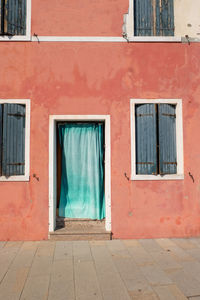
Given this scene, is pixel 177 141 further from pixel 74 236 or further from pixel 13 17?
pixel 13 17

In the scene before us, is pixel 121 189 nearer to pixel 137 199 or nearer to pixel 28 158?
pixel 137 199

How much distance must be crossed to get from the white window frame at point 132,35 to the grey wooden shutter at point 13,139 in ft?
9.64

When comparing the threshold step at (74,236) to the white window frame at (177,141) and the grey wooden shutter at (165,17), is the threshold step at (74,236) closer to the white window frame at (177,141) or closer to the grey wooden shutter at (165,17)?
the white window frame at (177,141)

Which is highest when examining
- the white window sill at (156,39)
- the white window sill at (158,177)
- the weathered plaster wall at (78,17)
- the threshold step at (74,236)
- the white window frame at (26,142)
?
the weathered plaster wall at (78,17)

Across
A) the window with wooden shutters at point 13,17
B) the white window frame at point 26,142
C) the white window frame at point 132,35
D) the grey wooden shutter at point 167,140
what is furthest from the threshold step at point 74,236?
the window with wooden shutters at point 13,17

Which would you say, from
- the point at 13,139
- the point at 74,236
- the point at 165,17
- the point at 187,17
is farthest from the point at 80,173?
the point at 187,17

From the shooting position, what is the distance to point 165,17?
5.52m

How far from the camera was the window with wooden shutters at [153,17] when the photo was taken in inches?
215

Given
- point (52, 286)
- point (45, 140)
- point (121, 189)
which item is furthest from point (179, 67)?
point (52, 286)

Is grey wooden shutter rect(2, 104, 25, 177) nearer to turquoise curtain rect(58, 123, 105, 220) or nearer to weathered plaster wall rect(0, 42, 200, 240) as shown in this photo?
weathered plaster wall rect(0, 42, 200, 240)

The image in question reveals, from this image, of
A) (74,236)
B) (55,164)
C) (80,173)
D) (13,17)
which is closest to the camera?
(74,236)

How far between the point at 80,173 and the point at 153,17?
4.10 meters

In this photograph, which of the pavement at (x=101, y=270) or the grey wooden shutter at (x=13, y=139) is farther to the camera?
the grey wooden shutter at (x=13, y=139)

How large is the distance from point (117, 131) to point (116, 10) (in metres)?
2.80
